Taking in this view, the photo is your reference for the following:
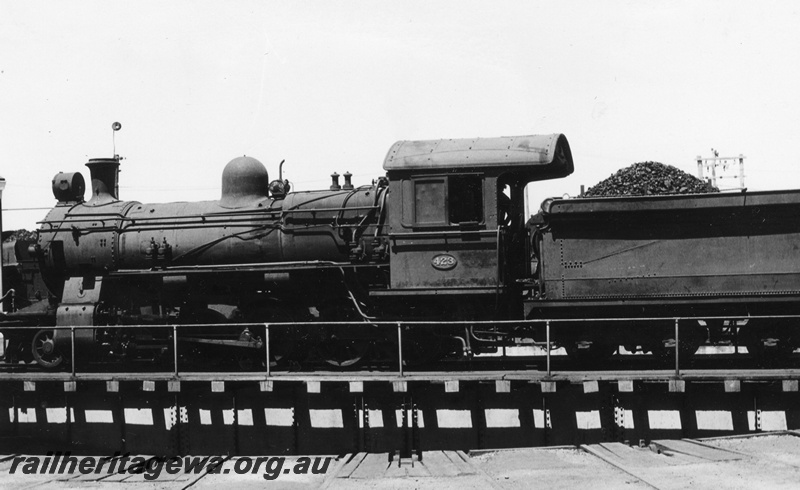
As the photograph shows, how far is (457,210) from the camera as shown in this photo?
13359 mm

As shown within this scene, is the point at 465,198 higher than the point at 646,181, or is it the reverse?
the point at 646,181

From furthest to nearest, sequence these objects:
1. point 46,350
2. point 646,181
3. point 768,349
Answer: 1. point 646,181
2. point 46,350
3. point 768,349

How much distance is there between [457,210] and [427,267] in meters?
1.07

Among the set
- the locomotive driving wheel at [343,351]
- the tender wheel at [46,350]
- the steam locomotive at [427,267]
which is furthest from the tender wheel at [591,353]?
the tender wheel at [46,350]

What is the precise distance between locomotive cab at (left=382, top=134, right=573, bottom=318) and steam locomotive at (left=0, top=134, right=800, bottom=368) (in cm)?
2

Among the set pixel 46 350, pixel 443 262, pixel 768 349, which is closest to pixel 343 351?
pixel 443 262

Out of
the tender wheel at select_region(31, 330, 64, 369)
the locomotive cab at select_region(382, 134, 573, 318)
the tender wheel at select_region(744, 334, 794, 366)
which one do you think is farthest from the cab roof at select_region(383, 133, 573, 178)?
the tender wheel at select_region(31, 330, 64, 369)

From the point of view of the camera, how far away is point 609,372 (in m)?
12.9

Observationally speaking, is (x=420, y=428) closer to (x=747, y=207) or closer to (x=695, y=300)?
(x=695, y=300)

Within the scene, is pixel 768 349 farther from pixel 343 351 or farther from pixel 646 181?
pixel 646 181

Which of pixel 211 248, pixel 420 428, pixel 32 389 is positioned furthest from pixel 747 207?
pixel 32 389

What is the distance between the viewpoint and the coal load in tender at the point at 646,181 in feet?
140

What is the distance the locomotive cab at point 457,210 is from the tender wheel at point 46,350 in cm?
678

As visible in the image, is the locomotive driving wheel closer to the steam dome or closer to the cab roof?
the cab roof
